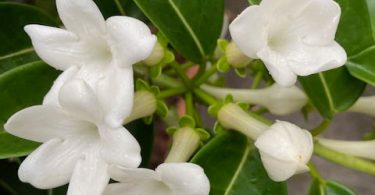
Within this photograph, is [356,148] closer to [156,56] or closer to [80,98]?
[156,56]

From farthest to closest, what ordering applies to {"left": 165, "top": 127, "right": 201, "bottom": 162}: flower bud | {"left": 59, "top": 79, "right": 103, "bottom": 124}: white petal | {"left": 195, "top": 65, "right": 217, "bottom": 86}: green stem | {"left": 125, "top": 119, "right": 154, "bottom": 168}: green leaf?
{"left": 125, "top": 119, "right": 154, "bottom": 168}: green leaf < {"left": 195, "top": 65, "right": 217, "bottom": 86}: green stem < {"left": 165, "top": 127, "right": 201, "bottom": 162}: flower bud < {"left": 59, "top": 79, "right": 103, "bottom": 124}: white petal

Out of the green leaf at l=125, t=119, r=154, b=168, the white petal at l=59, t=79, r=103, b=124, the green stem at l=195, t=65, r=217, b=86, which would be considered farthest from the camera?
the green leaf at l=125, t=119, r=154, b=168

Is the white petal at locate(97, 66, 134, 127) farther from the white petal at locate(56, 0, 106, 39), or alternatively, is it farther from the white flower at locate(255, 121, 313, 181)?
the white flower at locate(255, 121, 313, 181)

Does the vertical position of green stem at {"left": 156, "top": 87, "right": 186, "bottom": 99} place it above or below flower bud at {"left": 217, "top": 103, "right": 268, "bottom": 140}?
above

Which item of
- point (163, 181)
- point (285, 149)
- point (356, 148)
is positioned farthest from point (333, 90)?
point (163, 181)

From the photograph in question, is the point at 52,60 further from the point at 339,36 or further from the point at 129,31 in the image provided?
the point at 339,36

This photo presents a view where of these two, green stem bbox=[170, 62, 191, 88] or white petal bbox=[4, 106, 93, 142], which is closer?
white petal bbox=[4, 106, 93, 142]

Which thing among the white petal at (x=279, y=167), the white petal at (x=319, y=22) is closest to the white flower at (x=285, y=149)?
the white petal at (x=279, y=167)

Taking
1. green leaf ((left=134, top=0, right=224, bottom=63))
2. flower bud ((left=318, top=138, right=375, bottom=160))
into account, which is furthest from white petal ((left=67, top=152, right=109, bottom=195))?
flower bud ((left=318, top=138, right=375, bottom=160))
